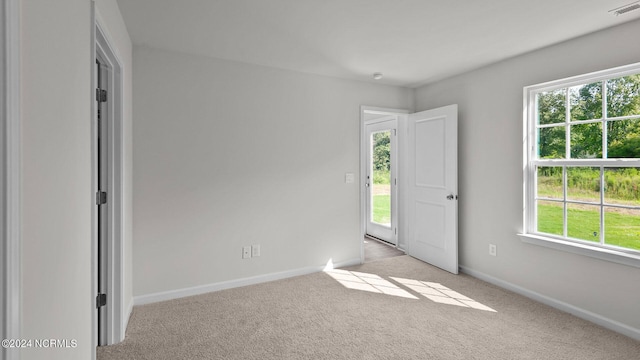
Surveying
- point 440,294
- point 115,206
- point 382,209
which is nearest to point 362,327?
point 440,294

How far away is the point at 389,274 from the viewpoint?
3.97 metres

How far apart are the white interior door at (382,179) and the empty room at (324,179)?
84 centimetres

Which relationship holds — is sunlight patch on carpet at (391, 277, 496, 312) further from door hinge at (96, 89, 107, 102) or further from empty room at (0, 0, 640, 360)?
door hinge at (96, 89, 107, 102)

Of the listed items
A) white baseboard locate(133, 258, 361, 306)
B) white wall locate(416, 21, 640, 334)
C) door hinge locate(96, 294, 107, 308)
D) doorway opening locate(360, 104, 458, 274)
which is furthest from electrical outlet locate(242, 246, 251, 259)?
white wall locate(416, 21, 640, 334)

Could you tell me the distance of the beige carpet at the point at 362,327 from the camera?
2314mm

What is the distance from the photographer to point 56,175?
1.18 m

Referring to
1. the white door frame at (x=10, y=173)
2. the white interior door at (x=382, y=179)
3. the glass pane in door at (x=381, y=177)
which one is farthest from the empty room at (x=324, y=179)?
the glass pane in door at (x=381, y=177)

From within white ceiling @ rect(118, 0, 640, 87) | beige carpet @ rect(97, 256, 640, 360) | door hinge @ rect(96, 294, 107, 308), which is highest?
white ceiling @ rect(118, 0, 640, 87)

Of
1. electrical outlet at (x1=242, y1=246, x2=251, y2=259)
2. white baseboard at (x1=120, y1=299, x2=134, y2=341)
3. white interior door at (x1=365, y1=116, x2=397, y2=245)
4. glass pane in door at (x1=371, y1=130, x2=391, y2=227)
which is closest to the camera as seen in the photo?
white baseboard at (x1=120, y1=299, x2=134, y2=341)

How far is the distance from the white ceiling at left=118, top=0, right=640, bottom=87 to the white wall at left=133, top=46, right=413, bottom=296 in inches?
12.9

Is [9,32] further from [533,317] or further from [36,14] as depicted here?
[533,317]

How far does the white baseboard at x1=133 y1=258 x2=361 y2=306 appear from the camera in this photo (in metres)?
3.11

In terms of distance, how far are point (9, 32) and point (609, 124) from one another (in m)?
3.69

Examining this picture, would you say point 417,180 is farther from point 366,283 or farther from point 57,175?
point 57,175
